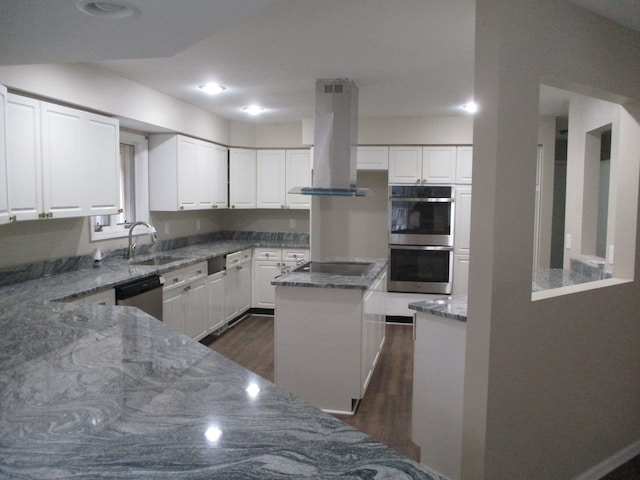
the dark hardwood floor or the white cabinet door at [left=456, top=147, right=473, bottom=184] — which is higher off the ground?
the white cabinet door at [left=456, top=147, right=473, bottom=184]

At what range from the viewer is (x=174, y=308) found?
162 inches

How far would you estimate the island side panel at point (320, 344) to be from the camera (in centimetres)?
319

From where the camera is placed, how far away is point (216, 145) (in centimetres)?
571

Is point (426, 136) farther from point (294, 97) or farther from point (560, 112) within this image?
point (294, 97)

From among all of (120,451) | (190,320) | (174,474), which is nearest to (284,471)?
(174,474)

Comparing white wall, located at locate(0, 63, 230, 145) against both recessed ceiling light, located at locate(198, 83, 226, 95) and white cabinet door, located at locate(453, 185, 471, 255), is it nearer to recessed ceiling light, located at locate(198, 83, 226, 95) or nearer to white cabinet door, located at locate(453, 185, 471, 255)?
recessed ceiling light, located at locate(198, 83, 226, 95)

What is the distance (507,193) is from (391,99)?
284cm

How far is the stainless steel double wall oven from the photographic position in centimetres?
539

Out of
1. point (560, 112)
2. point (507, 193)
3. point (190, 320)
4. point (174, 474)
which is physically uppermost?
point (560, 112)

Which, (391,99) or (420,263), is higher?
(391,99)

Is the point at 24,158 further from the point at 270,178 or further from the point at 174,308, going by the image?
the point at 270,178

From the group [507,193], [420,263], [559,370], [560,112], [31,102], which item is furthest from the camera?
[420,263]

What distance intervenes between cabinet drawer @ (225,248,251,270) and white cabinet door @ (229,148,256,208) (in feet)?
2.29

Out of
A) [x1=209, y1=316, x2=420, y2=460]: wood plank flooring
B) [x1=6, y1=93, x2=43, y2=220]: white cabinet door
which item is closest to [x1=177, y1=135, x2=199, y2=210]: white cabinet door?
[x1=209, y1=316, x2=420, y2=460]: wood plank flooring
